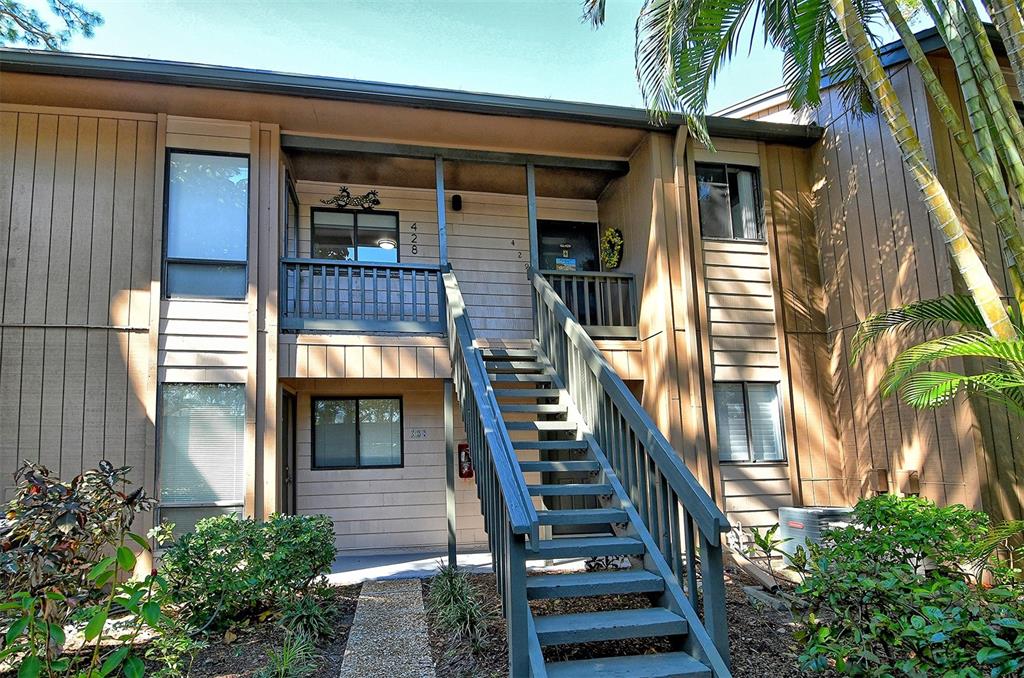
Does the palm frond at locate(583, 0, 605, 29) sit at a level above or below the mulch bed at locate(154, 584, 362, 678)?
above

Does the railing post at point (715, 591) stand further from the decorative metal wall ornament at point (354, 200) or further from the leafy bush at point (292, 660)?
the decorative metal wall ornament at point (354, 200)

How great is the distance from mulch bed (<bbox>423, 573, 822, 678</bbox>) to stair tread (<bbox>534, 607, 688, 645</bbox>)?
25 cm

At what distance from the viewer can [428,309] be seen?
7.85m

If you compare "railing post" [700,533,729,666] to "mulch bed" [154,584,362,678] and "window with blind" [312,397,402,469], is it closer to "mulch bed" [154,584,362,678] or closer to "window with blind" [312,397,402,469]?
"mulch bed" [154,584,362,678]

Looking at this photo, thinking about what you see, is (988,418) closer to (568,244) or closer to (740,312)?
(740,312)

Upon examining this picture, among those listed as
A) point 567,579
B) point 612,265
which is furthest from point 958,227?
point 612,265

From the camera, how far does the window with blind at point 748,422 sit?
7820 millimetres

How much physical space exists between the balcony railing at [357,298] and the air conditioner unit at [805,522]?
4.48 m

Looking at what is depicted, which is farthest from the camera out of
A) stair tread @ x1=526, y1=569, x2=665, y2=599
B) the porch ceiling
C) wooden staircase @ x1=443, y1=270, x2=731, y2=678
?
the porch ceiling

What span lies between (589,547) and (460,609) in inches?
46.9

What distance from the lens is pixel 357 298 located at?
27.2 ft

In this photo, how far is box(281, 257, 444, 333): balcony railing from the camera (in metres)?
7.23

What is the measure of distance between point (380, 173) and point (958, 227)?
6567mm

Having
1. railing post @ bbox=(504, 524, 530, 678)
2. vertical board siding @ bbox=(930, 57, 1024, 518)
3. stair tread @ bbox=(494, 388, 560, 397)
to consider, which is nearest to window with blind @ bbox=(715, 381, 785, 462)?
vertical board siding @ bbox=(930, 57, 1024, 518)
